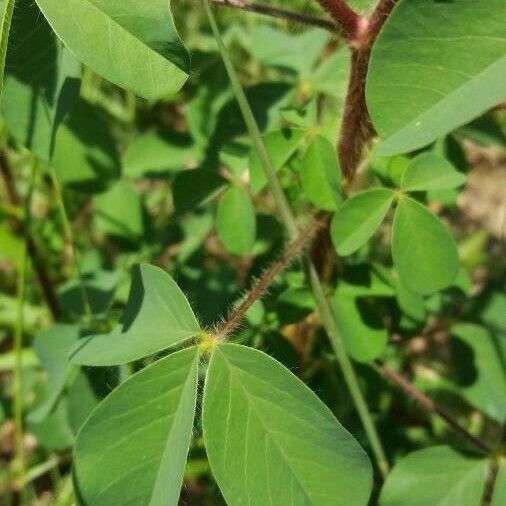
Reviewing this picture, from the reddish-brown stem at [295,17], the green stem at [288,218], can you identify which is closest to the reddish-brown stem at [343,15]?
the reddish-brown stem at [295,17]

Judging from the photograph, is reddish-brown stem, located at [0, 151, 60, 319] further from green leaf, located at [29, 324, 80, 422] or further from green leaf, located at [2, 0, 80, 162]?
green leaf, located at [2, 0, 80, 162]

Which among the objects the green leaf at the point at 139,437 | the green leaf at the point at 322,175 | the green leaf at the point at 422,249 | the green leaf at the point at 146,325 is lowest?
the green leaf at the point at 139,437

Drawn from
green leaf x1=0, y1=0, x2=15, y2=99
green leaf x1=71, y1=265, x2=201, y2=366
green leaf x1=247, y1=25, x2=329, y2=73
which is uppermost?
green leaf x1=0, y1=0, x2=15, y2=99

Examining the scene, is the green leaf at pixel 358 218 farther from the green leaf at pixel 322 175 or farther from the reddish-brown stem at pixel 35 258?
the reddish-brown stem at pixel 35 258

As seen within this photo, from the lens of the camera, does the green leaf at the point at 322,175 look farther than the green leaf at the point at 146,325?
Yes

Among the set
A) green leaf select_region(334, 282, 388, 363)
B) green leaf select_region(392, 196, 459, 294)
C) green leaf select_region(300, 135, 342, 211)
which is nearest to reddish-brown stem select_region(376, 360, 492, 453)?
green leaf select_region(334, 282, 388, 363)

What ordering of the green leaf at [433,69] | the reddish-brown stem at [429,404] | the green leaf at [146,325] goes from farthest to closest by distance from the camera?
the reddish-brown stem at [429,404], the green leaf at [146,325], the green leaf at [433,69]

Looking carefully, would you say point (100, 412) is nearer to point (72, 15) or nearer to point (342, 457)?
point (342, 457)
